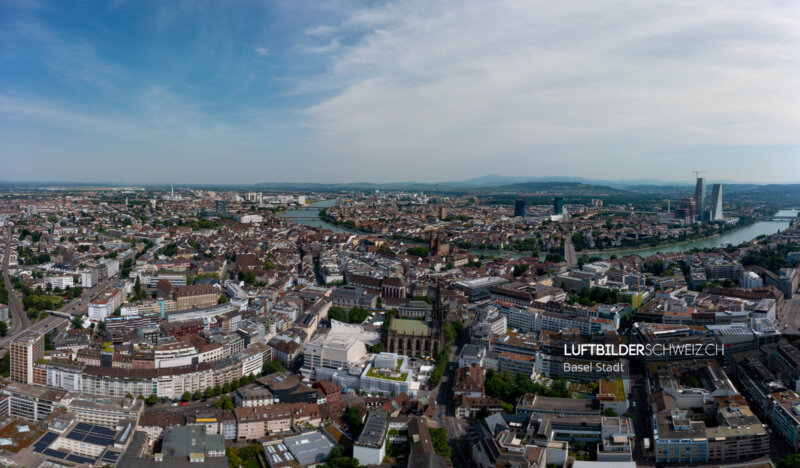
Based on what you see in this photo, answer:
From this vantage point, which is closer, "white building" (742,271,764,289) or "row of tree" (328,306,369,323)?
"row of tree" (328,306,369,323)

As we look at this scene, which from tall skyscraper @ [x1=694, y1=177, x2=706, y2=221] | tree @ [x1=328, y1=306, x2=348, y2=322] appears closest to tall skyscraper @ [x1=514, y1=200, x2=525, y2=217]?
tall skyscraper @ [x1=694, y1=177, x2=706, y2=221]

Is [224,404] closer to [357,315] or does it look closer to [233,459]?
[233,459]

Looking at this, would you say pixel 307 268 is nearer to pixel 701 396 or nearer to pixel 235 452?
pixel 235 452

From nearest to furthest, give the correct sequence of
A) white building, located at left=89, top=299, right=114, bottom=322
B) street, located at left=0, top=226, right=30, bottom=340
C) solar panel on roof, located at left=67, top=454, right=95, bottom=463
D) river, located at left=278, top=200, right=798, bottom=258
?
solar panel on roof, located at left=67, top=454, right=95, bottom=463, street, located at left=0, top=226, right=30, bottom=340, white building, located at left=89, top=299, right=114, bottom=322, river, located at left=278, top=200, right=798, bottom=258

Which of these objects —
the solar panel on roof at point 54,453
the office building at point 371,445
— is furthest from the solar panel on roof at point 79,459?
the office building at point 371,445

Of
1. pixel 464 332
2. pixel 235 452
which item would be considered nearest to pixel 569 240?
pixel 464 332

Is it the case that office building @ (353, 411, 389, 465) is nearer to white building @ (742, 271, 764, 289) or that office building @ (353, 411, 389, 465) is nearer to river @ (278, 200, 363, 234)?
white building @ (742, 271, 764, 289)

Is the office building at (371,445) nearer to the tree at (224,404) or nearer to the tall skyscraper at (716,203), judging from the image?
the tree at (224,404)

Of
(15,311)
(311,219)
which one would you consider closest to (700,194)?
(311,219)
